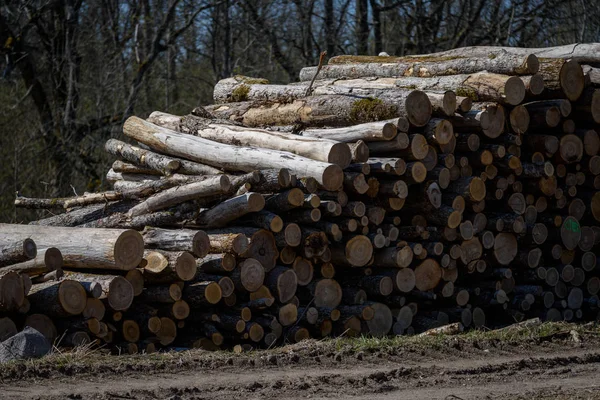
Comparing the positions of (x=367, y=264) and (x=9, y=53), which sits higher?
(x=9, y=53)

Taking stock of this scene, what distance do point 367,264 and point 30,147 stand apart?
10518 mm

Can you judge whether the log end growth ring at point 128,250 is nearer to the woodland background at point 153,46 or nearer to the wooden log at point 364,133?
the wooden log at point 364,133

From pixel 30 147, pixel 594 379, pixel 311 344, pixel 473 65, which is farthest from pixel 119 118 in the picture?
pixel 594 379

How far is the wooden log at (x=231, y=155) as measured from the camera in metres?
8.70

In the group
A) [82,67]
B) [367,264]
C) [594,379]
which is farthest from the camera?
[82,67]

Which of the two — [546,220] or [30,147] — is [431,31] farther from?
[546,220]

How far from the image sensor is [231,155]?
949 cm

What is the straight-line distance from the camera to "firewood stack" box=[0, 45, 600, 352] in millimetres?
8242

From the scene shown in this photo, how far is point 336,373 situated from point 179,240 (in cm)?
228

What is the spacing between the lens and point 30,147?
17703 millimetres

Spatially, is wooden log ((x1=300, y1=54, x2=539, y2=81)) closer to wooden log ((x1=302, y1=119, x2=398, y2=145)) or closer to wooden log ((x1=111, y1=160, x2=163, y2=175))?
wooden log ((x1=302, y1=119, x2=398, y2=145))

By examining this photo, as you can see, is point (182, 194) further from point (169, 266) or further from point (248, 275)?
point (248, 275)

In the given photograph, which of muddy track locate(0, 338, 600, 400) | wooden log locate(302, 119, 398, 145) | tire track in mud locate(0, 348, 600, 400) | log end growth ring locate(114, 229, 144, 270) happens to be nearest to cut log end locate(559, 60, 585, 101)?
wooden log locate(302, 119, 398, 145)

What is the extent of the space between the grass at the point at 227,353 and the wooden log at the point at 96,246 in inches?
32.2
